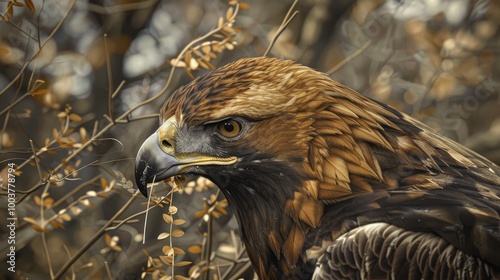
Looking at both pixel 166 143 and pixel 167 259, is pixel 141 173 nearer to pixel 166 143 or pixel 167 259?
pixel 166 143

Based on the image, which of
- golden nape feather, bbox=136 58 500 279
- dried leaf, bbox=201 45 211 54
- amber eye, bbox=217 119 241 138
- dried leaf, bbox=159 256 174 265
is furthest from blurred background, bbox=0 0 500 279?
amber eye, bbox=217 119 241 138

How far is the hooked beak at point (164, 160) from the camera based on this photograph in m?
2.66

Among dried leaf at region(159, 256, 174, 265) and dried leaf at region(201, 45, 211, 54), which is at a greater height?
dried leaf at region(201, 45, 211, 54)

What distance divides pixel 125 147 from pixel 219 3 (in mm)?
1299

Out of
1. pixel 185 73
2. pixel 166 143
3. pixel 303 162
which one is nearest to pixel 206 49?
pixel 166 143

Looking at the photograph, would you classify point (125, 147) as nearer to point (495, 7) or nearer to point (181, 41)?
point (181, 41)

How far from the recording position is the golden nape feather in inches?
97.6


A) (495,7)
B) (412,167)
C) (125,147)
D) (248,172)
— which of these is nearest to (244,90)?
(248,172)

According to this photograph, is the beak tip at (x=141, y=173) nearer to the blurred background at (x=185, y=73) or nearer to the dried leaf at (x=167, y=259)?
the dried leaf at (x=167, y=259)

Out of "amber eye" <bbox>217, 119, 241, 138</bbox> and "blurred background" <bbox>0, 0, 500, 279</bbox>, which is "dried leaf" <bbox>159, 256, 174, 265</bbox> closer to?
"amber eye" <bbox>217, 119, 241, 138</bbox>

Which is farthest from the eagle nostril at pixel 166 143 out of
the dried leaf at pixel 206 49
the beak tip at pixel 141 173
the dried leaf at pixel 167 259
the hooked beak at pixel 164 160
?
the dried leaf at pixel 206 49

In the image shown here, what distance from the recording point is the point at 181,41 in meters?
5.30

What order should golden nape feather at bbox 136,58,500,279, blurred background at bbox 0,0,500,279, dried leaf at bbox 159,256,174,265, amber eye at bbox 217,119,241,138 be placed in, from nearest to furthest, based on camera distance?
golden nape feather at bbox 136,58,500,279, amber eye at bbox 217,119,241,138, dried leaf at bbox 159,256,174,265, blurred background at bbox 0,0,500,279

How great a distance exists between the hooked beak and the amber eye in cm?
9
